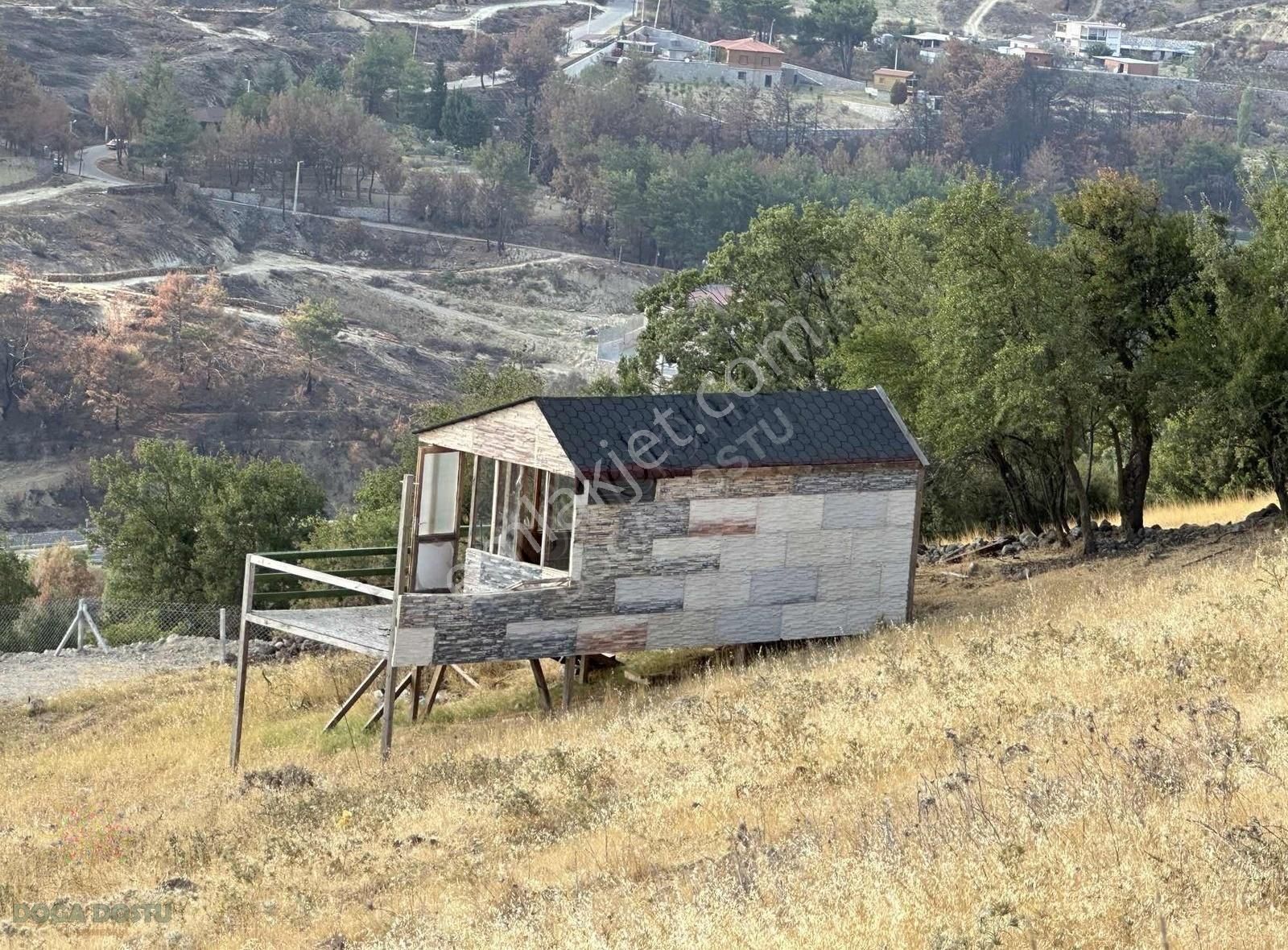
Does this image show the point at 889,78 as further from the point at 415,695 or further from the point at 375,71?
the point at 415,695

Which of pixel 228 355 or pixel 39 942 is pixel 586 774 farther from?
pixel 228 355

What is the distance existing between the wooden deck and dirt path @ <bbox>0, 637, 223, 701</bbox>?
24.5 feet

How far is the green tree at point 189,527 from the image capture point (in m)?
36.5

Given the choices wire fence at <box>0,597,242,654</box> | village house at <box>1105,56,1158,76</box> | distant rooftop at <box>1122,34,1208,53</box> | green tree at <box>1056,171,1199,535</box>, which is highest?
distant rooftop at <box>1122,34,1208,53</box>

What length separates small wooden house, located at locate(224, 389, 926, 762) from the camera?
15.6 m

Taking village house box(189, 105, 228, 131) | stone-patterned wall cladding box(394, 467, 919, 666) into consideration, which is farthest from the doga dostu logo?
village house box(189, 105, 228, 131)

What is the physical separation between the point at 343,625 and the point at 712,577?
12.9ft

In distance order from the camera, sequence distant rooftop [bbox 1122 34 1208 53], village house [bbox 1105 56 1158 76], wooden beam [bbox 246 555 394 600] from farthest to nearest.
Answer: distant rooftop [bbox 1122 34 1208 53] < village house [bbox 1105 56 1158 76] < wooden beam [bbox 246 555 394 600]

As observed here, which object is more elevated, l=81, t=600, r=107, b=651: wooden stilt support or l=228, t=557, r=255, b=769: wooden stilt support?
l=228, t=557, r=255, b=769: wooden stilt support

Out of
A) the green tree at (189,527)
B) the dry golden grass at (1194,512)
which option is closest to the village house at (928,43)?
the green tree at (189,527)

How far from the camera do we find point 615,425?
52.5 ft

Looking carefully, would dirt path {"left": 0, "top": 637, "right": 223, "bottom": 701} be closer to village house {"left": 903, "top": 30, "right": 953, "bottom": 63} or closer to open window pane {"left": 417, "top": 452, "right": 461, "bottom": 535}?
open window pane {"left": 417, "top": 452, "right": 461, "bottom": 535}

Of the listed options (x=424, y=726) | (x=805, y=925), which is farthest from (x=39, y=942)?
(x=424, y=726)

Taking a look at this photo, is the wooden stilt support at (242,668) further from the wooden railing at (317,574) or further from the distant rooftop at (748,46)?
the distant rooftop at (748,46)
